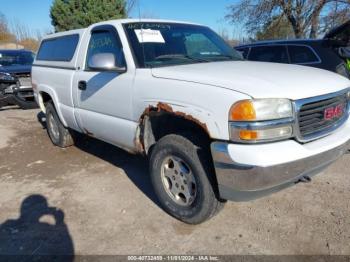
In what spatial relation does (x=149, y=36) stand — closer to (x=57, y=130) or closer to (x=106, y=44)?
(x=106, y=44)

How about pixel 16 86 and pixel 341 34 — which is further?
pixel 16 86

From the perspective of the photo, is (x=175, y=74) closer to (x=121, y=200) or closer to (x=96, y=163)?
(x=121, y=200)

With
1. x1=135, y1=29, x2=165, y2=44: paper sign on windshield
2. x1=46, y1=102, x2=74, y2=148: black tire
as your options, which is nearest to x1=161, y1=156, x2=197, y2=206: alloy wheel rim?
x1=135, y1=29, x2=165, y2=44: paper sign on windshield

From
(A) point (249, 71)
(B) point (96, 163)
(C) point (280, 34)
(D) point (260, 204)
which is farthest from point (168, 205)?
(C) point (280, 34)

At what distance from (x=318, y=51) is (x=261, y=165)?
13.9 ft

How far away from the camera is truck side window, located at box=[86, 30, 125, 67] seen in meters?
3.74

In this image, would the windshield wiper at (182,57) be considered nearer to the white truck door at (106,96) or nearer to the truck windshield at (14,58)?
the white truck door at (106,96)

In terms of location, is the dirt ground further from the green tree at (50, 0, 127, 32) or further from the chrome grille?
the green tree at (50, 0, 127, 32)

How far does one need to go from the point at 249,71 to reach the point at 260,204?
4.73 feet

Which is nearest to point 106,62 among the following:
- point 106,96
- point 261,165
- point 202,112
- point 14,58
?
point 106,96

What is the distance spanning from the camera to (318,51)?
5.85 metres

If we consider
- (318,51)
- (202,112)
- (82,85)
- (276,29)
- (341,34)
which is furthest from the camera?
(276,29)

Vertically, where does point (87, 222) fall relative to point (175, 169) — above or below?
below

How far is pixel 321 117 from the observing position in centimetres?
283
